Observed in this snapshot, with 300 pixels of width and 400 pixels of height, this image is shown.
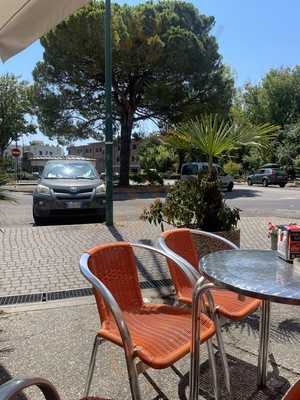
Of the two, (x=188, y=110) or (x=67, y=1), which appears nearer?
(x=67, y=1)

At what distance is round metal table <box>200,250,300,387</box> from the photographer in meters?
2.23

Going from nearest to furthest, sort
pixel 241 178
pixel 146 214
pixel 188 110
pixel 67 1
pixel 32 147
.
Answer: pixel 67 1
pixel 146 214
pixel 188 110
pixel 241 178
pixel 32 147

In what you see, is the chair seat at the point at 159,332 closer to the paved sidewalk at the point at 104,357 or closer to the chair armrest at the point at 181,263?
the chair armrest at the point at 181,263

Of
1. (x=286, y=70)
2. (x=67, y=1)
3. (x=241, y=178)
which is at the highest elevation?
(x=286, y=70)

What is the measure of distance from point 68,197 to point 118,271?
7.35m

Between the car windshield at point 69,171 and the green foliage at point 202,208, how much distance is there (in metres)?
5.96

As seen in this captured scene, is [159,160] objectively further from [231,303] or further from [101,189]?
[231,303]

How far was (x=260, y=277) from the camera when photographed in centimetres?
250

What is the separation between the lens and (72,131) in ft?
90.1

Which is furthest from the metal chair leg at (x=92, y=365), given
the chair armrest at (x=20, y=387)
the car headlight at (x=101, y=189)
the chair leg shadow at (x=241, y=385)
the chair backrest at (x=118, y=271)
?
the car headlight at (x=101, y=189)

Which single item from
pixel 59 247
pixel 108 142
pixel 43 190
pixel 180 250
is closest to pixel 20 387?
pixel 180 250

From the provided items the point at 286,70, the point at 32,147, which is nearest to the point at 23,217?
the point at 286,70

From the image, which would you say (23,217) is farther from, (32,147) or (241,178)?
(32,147)

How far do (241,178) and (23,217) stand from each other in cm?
3551
